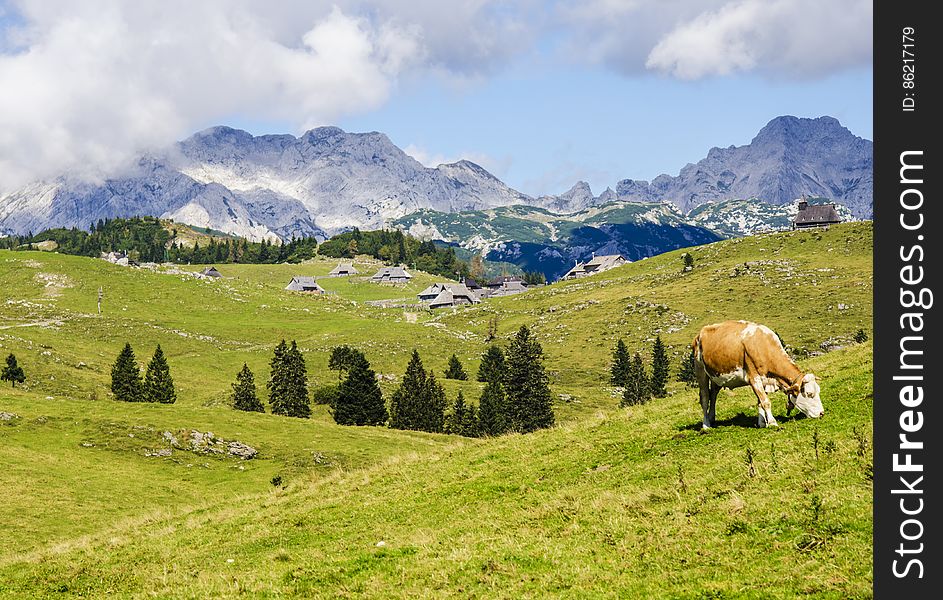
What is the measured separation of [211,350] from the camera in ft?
493

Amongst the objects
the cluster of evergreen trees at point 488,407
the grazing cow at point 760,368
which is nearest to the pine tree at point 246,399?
the cluster of evergreen trees at point 488,407

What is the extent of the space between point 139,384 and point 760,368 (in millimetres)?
92733

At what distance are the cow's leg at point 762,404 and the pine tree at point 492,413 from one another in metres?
68.0

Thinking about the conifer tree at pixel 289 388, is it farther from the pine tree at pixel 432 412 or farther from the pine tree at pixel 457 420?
the pine tree at pixel 457 420

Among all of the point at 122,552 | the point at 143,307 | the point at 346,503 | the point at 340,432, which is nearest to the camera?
the point at 122,552

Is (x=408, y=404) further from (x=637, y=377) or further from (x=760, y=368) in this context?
(x=760, y=368)

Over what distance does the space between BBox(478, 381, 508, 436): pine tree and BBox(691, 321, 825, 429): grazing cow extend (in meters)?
68.2

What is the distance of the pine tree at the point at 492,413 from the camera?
92000 mm

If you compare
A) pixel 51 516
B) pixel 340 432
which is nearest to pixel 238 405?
pixel 340 432

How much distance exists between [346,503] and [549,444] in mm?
8109

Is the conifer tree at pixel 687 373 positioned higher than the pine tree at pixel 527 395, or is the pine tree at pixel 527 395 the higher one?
the conifer tree at pixel 687 373
